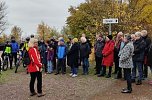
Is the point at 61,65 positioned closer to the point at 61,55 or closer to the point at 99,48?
the point at 61,55

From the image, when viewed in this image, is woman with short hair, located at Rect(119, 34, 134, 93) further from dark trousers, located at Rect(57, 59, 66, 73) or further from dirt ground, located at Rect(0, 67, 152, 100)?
dark trousers, located at Rect(57, 59, 66, 73)

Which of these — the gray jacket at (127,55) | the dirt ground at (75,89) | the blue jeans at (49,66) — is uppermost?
the gray jacket at (127,55)

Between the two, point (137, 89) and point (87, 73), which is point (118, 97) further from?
point (87, 73)

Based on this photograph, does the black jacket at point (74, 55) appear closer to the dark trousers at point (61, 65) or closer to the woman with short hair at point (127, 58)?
the dark trousers at point (61, 65)

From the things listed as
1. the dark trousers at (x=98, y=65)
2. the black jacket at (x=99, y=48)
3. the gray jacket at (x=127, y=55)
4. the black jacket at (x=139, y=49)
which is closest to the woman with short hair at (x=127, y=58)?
the gray jacket at (x=127, y=55)

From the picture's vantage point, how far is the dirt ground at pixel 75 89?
11961 millimetres

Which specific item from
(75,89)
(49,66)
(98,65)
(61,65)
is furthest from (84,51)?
(75,89)

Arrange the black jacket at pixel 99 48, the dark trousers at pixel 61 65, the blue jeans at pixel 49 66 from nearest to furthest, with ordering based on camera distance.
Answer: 1. the black jacket at pixel 99 48
2. the dark trousers at pixel 61 65
3. the blue jeans at pixel 49 66

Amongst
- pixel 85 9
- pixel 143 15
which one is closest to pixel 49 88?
pixel 143 15

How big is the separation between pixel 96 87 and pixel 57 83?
1859mm

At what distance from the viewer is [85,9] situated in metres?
44.0

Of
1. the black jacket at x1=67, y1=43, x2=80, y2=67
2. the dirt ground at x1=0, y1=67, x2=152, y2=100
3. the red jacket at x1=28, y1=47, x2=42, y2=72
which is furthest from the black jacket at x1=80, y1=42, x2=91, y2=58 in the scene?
the red jacket at x1=28, y1=47, x2=42, y2=72

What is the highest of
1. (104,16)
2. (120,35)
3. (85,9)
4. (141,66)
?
(85,9)

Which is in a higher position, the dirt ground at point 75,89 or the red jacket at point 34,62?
the red jacket at point 34,62
